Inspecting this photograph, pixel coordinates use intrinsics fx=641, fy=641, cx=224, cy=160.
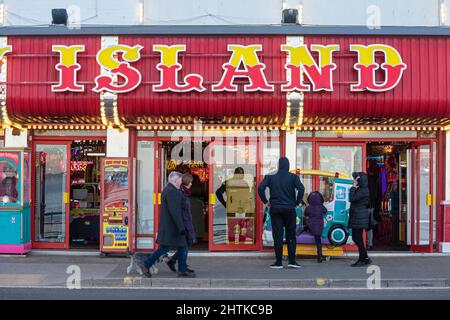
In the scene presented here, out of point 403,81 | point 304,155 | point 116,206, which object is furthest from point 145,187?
point 403,81

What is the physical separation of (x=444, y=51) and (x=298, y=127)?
3.22 m

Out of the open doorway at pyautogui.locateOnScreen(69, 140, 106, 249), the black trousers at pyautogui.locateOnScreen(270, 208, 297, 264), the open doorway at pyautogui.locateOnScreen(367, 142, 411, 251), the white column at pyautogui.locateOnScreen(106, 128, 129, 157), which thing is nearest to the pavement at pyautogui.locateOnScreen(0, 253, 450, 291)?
the black trousers at pyautogui.locateOnScreen(270, 208, 297, 264)

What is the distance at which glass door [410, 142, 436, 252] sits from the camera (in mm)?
13625

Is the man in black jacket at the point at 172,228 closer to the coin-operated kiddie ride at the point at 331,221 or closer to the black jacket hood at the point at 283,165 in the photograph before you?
the black jacket hood at the point at 283,165

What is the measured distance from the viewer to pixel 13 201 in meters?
13.1

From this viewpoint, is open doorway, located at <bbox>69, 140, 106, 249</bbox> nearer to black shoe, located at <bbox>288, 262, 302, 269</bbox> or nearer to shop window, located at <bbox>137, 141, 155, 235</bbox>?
shop window, located at <bbox>137, 141, 155, 235</bbox>

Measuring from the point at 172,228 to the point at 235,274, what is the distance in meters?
1.43

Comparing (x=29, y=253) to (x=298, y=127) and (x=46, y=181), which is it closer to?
(x=46, y=181)

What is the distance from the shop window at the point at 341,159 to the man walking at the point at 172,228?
4.39 m

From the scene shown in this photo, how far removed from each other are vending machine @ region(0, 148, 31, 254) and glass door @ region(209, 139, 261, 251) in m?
3.85

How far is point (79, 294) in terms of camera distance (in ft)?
31.0

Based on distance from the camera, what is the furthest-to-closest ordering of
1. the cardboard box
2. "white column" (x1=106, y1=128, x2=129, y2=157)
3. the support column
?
the cardboard box → "white column" (x1=106, y1=128, x2=129, y2=157) → the support column

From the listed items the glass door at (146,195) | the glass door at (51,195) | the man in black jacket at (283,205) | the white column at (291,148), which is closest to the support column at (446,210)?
the white column at (291,148)

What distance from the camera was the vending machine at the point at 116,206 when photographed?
1305cm
